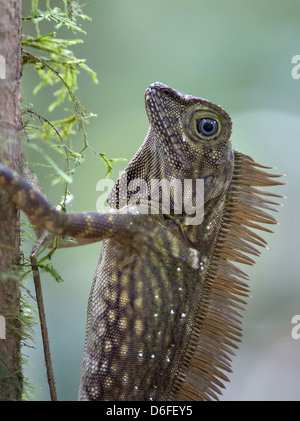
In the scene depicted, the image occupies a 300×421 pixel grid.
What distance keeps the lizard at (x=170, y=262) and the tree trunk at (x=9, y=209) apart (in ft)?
1.49

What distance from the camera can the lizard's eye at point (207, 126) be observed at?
2.87 meters

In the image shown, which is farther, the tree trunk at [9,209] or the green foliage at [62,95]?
the green foliage at [62,95]

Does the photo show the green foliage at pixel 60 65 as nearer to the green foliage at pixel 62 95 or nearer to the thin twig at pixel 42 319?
the green foliage at pixel 62 95

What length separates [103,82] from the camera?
6887 mm

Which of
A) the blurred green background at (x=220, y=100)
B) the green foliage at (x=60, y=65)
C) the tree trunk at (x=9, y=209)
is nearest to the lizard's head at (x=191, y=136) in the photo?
the green foliage at (x=60, y=65)

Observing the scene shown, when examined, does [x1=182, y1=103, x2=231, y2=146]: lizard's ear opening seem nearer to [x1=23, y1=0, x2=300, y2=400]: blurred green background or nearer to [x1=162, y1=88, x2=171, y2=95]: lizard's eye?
[x1=162, y1=88, x2=171, y2=95]: lizard's eye

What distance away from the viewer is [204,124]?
2.87 m

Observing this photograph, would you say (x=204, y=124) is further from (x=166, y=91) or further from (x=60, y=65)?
(x=60, y=65)

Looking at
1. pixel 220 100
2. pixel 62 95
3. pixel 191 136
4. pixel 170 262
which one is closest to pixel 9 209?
pixel 170 262

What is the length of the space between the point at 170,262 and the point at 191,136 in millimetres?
763

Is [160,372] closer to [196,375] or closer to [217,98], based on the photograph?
[196,375]

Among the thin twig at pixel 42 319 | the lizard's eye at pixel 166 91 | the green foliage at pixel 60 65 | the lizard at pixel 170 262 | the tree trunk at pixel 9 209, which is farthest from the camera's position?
the lizard's eye at pixel 166 91

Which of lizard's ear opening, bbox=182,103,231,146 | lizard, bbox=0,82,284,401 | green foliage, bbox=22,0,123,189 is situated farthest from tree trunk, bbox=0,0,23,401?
lizard's ear opening, bbox=182,103,231,146
